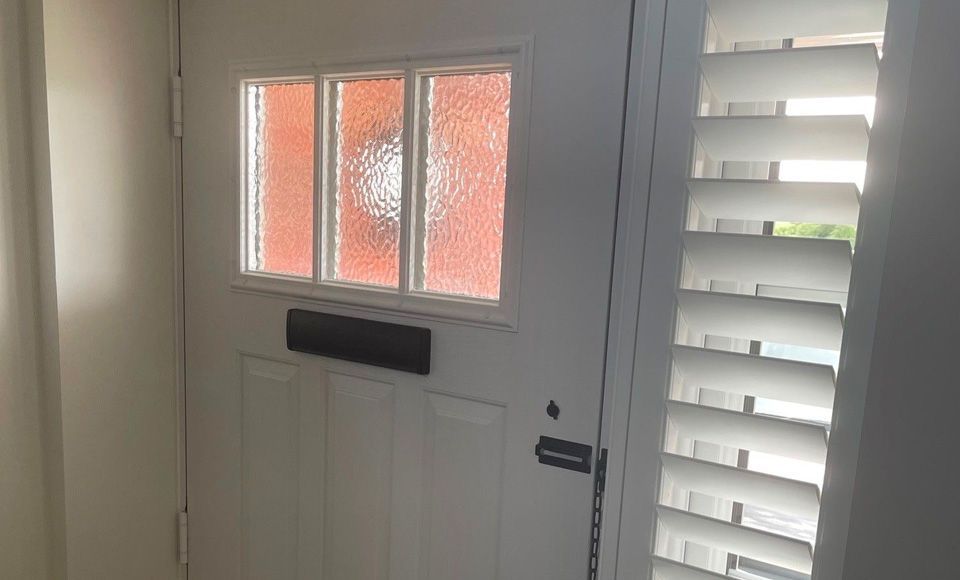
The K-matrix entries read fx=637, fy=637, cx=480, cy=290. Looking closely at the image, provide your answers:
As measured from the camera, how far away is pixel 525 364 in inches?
39.3

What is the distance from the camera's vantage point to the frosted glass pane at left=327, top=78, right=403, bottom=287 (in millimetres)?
1092

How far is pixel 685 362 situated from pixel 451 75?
0.58 metres

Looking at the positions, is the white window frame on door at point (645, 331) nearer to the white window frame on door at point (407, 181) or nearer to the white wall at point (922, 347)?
the white wall at point (922, 347)

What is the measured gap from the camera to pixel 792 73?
735 millimetres

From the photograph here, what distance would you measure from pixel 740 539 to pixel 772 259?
0.35m

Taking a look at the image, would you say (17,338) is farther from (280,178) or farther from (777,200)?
(777,200)

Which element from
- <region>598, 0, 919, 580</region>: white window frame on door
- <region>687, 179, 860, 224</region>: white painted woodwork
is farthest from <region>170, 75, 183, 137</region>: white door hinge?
<region>687, 179, 860, 224</region>: white painted woodwork

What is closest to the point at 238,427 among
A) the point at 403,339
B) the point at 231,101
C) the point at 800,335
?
the point at 403,339

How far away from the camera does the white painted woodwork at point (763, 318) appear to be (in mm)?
736

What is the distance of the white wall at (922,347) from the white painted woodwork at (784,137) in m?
0.10

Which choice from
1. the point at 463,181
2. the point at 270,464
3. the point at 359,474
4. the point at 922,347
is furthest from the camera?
the point at 270,464

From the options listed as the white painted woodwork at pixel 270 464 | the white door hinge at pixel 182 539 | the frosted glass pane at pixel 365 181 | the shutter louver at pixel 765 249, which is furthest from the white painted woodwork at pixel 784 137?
the white door hinge at pixel 182 539

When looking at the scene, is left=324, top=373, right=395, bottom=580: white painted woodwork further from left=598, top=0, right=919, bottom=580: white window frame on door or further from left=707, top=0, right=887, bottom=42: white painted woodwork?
left=707, top=0, right=887, bottom=42: white painted woodwork

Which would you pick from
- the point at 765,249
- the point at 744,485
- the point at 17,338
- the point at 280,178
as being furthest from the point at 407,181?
the point at 17,338
